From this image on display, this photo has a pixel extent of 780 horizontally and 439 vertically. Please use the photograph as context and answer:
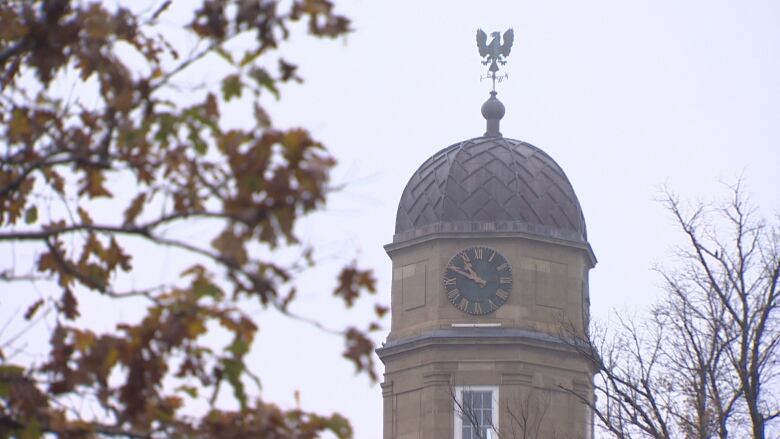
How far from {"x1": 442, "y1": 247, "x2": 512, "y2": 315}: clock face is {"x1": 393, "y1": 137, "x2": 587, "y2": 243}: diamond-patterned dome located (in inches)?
26.7

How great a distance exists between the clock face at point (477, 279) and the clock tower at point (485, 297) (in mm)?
25

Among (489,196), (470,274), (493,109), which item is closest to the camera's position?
(470,274)

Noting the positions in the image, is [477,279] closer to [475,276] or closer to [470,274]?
[475,276]

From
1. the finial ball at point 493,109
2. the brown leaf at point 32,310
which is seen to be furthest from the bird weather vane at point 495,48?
the brown leaf at point 32,310

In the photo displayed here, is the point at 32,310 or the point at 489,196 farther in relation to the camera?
the point at 489,196

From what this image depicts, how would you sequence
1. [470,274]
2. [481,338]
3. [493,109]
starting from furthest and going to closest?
1. [493,109]
2. [470,274]
3. [481,338]

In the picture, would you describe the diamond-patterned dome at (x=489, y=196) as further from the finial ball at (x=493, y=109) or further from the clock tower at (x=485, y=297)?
the finial ball at (x=493, y=109)

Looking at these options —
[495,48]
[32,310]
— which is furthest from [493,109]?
[32,310]

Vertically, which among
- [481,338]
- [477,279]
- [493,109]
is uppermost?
[493,109]

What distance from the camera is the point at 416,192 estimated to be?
47.9 metres

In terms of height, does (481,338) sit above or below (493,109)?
below

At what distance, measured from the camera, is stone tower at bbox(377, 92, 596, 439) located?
46125 mm

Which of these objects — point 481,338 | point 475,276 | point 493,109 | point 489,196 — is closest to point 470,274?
point 475,276

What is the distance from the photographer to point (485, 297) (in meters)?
46.3
